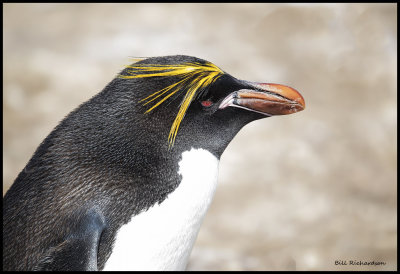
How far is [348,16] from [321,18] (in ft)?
0.63

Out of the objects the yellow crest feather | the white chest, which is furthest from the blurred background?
the yellow crest feather

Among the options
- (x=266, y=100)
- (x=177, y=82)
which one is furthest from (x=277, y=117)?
(x=177, y=82)

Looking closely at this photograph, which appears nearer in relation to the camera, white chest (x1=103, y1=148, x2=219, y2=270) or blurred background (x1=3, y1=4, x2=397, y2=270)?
white chest (x1=103, y1=148, x2=219, y2=270)

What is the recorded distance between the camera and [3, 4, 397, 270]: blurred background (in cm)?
308

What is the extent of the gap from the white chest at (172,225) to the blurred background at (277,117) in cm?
153

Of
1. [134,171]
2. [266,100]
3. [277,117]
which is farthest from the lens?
[277,117]

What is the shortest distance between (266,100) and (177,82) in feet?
0.75

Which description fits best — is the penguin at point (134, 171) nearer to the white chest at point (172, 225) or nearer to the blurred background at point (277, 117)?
the white chest at point (172, 225)

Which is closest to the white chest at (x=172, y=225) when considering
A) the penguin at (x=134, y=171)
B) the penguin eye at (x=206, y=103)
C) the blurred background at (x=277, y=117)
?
the penguin at (x=134, y=171)

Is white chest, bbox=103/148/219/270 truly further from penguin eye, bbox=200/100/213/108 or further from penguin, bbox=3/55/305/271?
penguin eye, bbox=200/100/213/108

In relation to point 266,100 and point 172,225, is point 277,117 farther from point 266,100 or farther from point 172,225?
point 172,225

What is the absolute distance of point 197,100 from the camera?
1305 millimetres

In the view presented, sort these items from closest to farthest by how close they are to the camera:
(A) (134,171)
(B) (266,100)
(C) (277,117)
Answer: (A) (134,171)
(B) (266,100)
(C) (277,117)

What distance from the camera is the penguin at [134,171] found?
1169mm
